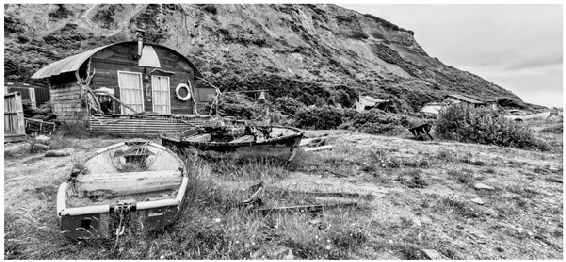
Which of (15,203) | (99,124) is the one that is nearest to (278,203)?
(15,203)

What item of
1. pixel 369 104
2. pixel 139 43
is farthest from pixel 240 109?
pixel 369 104

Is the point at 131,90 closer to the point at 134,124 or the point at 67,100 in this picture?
the point at 134,124

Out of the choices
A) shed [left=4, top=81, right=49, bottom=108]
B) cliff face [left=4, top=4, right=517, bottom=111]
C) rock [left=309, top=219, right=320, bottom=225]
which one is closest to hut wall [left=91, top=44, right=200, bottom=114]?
shed [left=4, top=81, right=49, bottom=108]

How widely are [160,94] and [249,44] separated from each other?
44.2 metres

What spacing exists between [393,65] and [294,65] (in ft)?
123

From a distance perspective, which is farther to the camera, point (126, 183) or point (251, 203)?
point (126, 183)

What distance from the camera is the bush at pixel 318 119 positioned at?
22969mm

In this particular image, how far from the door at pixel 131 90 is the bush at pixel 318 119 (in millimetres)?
11364

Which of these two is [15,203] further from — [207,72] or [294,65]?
[294,65]

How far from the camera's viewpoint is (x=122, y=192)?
5207 mm

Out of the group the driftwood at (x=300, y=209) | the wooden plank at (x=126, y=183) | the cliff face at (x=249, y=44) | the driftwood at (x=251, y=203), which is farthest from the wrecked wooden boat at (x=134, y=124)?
the cliff face at (x=249, y=44)

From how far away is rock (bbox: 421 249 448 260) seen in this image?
3.88 metres

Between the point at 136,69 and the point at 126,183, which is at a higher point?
the point at 136,69

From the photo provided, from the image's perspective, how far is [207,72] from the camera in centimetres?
3881
